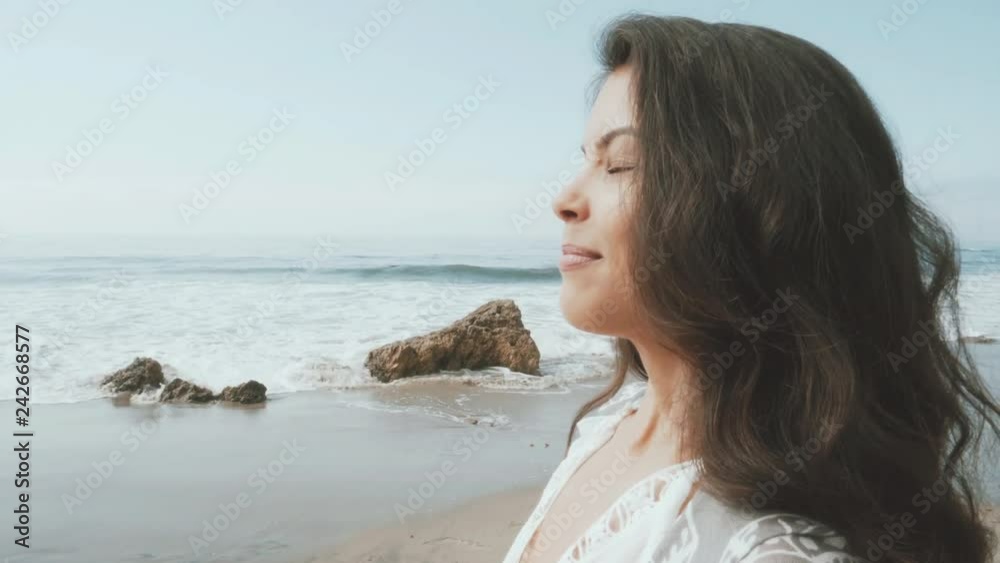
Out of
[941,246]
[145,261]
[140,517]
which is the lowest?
[145,261]

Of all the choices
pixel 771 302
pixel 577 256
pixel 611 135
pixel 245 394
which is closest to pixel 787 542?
pixel 771 302

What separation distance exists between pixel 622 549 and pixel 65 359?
1005cm

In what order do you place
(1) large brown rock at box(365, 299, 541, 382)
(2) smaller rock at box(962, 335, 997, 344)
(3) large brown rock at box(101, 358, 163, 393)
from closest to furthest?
(3) large brown rock at box(101, 358, 163, 393) → (1) large brown rock at box(365, 299, 541, 382) → (2) smaller rock at box(962, 335, 997, 344)

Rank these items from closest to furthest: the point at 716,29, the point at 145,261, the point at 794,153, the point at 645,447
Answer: the point at 794,153 < the point at 716,29 < the point at 645,447 < the point at 145,261

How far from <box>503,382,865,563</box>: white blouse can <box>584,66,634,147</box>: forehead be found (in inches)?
21.6

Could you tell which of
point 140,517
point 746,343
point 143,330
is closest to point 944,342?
point 746,343

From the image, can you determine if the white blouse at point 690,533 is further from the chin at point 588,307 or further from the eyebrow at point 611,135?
the eyebrow at point 611,135

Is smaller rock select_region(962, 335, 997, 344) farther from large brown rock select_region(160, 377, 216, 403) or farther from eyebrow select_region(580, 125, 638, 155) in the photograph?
Answer: eyebrow select_region(580, 125, 638, 155)

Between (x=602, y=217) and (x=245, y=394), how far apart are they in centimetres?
673

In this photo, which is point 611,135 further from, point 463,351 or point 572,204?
point 463,351

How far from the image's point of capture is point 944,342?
4.31 ft

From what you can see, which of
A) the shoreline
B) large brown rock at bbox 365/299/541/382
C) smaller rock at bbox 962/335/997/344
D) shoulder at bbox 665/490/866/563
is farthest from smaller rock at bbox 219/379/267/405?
smaller rock at bbox 962/335/997/344

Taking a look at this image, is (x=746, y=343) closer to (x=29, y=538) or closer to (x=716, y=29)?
(x=716, y=29)

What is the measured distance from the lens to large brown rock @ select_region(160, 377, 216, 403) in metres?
7.35
